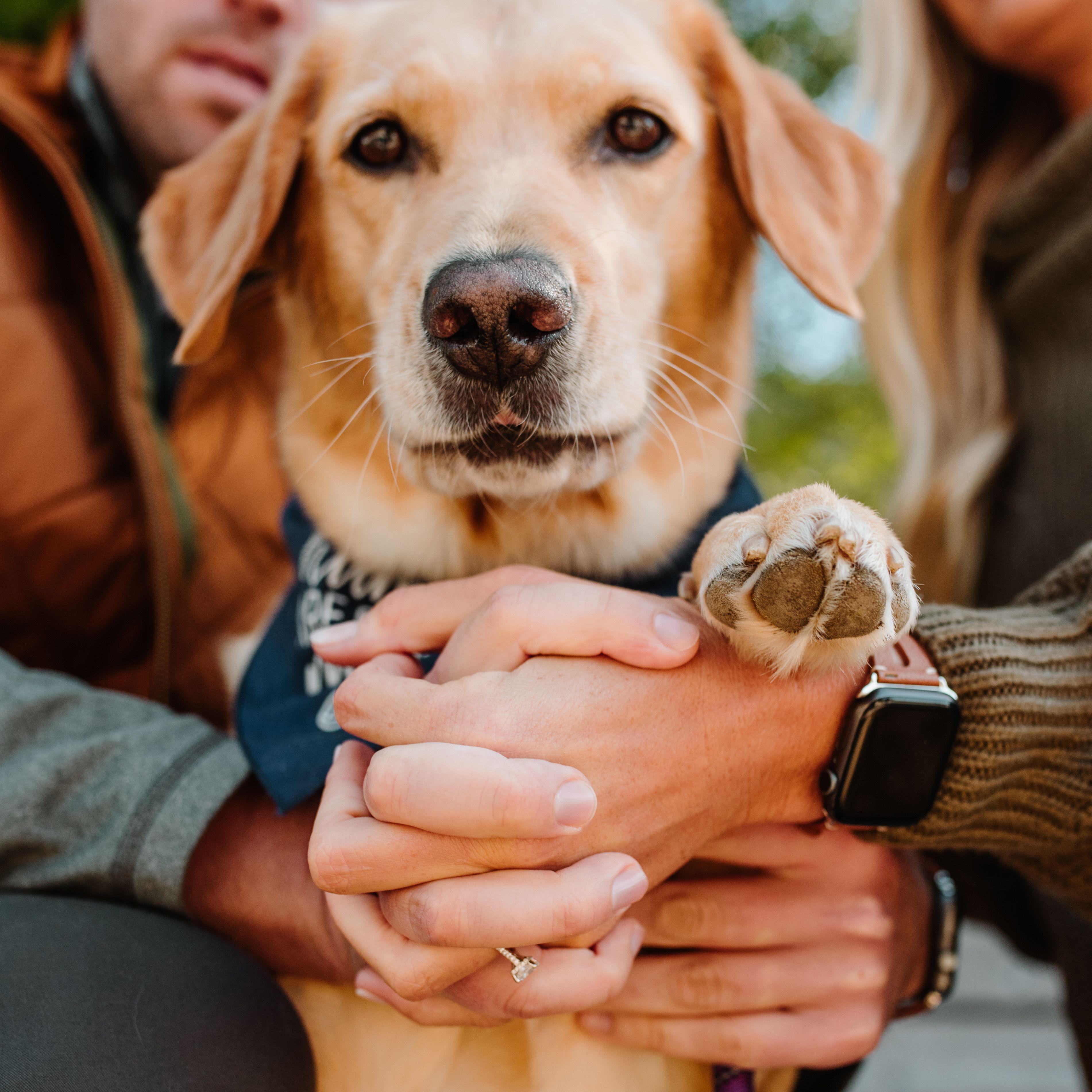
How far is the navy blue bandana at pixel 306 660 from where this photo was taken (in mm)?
1354

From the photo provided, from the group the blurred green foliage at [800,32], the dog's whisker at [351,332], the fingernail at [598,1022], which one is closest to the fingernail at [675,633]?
the fingernail at [598,1022]

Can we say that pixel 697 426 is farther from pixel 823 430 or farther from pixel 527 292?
pixel 823 430

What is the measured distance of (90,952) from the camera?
4.06 ft

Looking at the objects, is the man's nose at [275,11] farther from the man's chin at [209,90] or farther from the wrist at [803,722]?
the wrist at [803,722]

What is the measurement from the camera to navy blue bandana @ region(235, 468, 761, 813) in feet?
4.44

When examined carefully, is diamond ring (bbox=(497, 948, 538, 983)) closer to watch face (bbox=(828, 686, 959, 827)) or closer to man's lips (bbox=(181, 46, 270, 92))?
watch face (bbox=(828, 686, 959, 827))

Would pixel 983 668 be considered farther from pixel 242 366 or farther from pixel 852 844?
pixel 242 366

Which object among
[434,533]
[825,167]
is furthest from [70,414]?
[825,167]

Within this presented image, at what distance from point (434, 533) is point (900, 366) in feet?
5.04

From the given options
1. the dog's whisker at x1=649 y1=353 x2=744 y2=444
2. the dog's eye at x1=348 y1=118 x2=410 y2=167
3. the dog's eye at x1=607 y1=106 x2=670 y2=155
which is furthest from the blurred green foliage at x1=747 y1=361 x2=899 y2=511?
the dog's eye at x1=348 y1=118 x2=410 y2=167

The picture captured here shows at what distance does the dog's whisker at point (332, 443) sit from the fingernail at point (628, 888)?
33.6 inches

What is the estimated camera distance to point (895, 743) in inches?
45.9

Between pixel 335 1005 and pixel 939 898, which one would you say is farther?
pixel 939 898

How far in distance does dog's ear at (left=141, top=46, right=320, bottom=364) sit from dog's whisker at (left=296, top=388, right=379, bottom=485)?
0.27m
